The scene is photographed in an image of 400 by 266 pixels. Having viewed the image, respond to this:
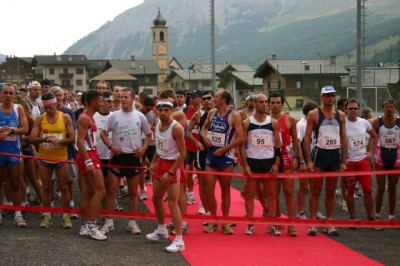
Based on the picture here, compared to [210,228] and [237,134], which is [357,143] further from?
[210,228]

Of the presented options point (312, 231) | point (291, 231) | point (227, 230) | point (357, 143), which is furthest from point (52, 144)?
point (357, 143)

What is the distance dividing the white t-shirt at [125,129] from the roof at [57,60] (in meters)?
114

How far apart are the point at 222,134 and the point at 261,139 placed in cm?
60

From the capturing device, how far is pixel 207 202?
32.5ft

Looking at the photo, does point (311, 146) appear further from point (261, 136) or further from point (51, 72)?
point (51, 72)

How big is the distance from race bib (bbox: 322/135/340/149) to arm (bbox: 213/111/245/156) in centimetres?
130

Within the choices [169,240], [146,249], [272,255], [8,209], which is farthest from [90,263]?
[8,209]

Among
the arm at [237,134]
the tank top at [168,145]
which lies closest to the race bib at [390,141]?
the arm at [237,134]

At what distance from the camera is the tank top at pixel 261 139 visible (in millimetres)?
8961

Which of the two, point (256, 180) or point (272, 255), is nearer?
point (272, 255)

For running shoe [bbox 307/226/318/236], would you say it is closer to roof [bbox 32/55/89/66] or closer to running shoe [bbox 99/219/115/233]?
running shoe [bbox 99/219/115/233]

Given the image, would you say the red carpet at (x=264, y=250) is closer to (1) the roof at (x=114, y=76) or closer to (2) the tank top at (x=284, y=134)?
(2) the tank top at (x=284, y=134)

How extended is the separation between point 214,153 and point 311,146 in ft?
5.29

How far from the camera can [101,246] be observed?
7.99 metres
